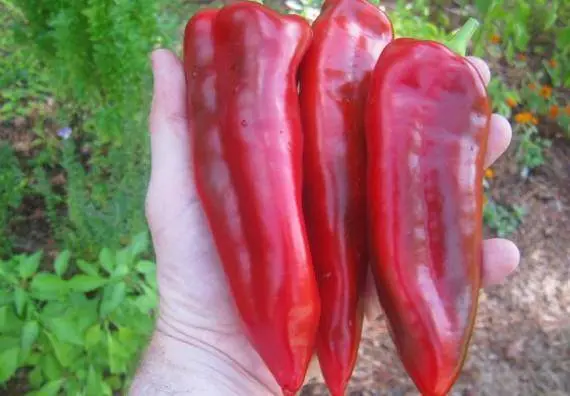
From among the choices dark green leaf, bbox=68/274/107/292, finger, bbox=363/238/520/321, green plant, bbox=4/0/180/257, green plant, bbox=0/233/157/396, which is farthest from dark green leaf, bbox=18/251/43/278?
finger, bbox=363/238/520/321

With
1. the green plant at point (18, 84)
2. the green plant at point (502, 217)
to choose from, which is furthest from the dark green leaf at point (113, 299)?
the green plant at point (502, 217)

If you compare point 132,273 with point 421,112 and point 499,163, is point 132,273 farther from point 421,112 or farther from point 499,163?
point 499,163

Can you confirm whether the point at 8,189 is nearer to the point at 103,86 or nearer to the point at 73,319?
the point at 103,86

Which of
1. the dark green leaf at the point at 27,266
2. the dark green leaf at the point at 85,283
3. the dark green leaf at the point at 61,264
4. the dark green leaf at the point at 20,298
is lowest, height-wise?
the dark green leaf at the point at 20,298

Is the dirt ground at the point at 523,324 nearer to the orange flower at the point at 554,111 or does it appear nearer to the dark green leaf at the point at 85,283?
the orange flower at the point at 554,111

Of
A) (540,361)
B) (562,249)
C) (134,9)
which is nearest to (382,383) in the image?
(540,361)

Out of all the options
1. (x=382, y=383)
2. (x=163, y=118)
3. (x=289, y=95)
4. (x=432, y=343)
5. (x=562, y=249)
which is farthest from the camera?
(x=562, y=249)
